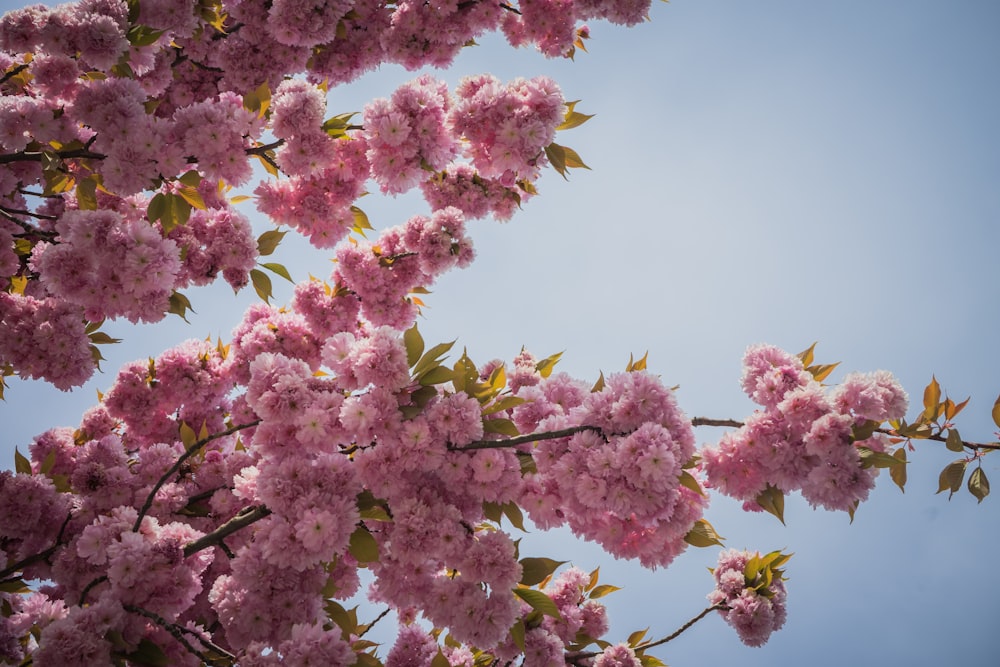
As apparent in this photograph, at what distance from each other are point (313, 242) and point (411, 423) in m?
1.79

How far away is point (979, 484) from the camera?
248 centimetres

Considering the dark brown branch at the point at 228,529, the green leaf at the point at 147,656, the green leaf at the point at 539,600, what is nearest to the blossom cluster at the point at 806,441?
the green leaf at the point at 539,600

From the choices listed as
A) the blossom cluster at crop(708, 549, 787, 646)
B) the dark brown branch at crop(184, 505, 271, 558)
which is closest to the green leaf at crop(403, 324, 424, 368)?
the dark brown branch at crop(184, 505, 271, 558)

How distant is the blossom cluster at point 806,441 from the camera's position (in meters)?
2.13

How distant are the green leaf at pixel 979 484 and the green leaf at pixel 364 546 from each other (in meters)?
2.46

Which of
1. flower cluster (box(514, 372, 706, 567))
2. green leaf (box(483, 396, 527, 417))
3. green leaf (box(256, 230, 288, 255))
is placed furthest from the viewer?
green leaf (box(256, 230, 288, 255))

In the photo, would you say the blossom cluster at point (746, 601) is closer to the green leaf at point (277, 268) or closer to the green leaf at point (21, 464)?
the green leaf at point (277, 268)

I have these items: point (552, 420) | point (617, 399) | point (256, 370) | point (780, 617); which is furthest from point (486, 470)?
point (780, 617)

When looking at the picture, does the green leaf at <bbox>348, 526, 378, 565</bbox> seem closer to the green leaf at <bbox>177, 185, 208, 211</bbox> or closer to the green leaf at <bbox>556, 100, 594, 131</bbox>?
the green leaf at <bbox>177, 185, 208, 211</bbox>

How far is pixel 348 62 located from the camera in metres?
4.05

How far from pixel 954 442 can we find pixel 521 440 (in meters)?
1.77

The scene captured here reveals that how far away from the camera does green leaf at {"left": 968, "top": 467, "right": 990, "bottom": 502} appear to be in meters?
2.44

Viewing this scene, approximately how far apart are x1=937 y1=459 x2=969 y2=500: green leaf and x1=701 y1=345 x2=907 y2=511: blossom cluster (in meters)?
0.58

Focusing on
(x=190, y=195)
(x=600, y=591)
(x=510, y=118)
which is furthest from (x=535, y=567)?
(x=190, y=195)
